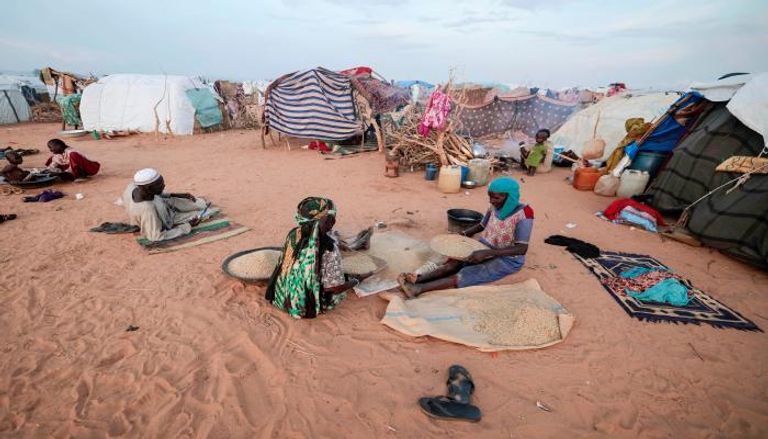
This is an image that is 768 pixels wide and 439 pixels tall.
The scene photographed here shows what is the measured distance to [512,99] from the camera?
524 inches

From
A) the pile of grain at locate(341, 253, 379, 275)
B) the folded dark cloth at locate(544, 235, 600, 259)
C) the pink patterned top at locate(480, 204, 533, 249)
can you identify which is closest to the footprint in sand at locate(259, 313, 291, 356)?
the pile of grain at locate(341, 253, 379, 275)

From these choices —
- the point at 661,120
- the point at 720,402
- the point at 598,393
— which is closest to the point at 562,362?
the point at 598,393

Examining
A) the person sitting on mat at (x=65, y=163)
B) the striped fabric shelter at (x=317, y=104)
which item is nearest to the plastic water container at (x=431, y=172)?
the striped fabric shelter at (x=317, y=104)

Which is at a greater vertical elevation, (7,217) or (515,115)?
(515,115)

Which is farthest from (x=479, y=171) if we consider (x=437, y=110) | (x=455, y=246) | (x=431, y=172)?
(x=455, y=246)

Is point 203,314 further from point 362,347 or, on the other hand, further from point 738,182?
point 738,182

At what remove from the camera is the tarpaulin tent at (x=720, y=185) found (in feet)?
13.1

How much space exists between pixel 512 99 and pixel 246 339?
1344 centimetres

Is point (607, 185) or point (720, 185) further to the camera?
point (607, 185)

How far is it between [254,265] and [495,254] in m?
2.30

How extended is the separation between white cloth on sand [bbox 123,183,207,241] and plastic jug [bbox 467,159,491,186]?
505 centimetres

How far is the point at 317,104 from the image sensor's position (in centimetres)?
1015

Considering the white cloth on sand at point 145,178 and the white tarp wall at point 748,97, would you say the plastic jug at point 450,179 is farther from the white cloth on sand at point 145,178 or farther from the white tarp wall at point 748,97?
the white cloth on sand at point 145,178

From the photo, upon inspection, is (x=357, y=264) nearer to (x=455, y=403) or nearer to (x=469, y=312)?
(x=469, y=312)
